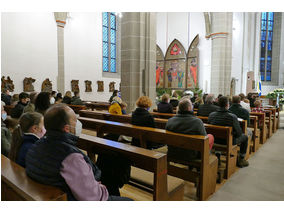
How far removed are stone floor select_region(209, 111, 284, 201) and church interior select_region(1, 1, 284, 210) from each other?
2 cm

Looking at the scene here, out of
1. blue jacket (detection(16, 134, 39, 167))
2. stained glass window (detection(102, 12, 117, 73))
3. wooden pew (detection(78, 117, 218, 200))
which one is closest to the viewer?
blue jacket (detection(16, 134, 39, 167))

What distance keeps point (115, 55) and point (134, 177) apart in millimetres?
13236

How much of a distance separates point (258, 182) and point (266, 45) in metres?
21.3

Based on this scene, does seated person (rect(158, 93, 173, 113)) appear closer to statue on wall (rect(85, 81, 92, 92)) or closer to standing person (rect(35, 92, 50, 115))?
standing person (rect(35, 92, 50, 115))

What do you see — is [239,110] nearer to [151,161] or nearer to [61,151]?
[151,161]

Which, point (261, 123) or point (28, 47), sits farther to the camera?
point (28, 47)

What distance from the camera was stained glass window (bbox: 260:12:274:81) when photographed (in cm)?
2053

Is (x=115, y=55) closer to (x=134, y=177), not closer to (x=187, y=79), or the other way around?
(x=187, y=79)

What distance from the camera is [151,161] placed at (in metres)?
1.89

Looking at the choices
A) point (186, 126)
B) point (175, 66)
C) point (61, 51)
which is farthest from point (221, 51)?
point (186, 126)

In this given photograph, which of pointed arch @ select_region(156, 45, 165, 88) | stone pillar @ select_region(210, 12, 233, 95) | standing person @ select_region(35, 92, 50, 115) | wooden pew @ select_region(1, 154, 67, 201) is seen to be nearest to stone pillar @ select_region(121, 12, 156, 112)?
standing person @ select_region(35, 92, 50, 115)

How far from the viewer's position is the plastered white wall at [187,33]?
48.0 ft

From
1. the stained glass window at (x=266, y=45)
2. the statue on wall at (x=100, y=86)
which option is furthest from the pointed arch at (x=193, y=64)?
the stained glass window at (x=266, y=45)
